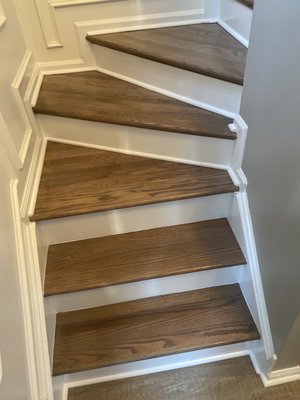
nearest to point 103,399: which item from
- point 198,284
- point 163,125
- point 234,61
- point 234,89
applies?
point 198,284

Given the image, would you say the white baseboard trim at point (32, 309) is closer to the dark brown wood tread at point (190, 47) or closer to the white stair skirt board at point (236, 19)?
the dark brown wood tread at point (190, 47)

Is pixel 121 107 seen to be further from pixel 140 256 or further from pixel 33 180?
pixel 140 256

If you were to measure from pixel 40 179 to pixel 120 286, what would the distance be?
1.88 ft

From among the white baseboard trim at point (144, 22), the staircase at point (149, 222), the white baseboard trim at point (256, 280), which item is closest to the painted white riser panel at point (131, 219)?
the staircase at point (149, 222)

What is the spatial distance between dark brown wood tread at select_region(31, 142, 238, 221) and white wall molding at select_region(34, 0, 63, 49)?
21.9 inches

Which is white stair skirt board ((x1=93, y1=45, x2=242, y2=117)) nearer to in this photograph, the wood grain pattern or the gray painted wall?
the gray painted wall

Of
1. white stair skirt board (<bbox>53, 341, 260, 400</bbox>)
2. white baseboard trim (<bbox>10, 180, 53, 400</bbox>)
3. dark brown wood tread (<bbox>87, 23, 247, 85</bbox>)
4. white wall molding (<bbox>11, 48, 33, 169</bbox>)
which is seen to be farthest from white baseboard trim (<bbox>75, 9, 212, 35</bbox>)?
white stair skirt board (<bbox>53, 341, 260, 400</bbox>)

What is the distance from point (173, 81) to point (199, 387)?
1277 millimetres

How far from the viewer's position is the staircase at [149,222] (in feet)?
4.17

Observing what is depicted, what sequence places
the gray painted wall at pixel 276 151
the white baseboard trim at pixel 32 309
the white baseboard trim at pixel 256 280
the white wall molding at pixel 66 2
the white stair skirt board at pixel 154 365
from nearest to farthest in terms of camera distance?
the gray painted wall at pixel 276 151
the white baseboard trim at pixel 32 309
the white baseboard trim at pixel 256 280
the white stair skirt board at pixel 154 365
the white wall molding at pixel 66 2

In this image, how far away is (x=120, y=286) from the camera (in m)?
1.30

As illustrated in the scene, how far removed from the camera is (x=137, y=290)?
1.34 metres

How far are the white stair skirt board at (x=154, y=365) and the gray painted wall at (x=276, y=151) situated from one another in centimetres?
25

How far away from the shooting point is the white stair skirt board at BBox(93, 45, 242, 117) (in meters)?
1.32
